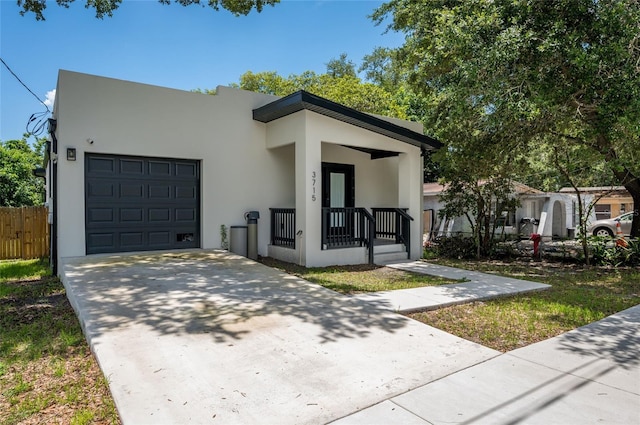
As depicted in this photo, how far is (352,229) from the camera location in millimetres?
9281

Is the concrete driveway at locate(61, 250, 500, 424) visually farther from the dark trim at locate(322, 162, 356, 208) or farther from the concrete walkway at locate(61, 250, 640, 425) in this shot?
the dark trim at locate(322, 162, 356, 208)

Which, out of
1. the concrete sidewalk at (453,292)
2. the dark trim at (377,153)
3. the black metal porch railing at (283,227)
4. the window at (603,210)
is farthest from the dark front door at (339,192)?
the window at (603,210)

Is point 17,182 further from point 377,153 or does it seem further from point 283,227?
point 377,153

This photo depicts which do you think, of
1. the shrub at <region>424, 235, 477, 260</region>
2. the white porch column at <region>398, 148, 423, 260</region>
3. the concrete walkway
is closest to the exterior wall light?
the concrete walkway

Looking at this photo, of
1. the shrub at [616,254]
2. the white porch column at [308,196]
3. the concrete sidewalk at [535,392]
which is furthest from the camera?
the shrub at [616,254]

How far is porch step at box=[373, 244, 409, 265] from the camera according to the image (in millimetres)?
9531

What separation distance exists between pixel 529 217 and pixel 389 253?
12.4 metres

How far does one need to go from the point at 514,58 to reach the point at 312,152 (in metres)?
4.06

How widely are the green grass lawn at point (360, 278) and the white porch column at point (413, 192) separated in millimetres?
1929

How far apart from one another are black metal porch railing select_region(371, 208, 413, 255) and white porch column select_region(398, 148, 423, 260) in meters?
0.22

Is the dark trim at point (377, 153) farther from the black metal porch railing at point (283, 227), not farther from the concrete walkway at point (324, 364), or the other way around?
the concrete walkway at point (324, 364)

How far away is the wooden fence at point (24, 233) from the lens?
10.7 metres

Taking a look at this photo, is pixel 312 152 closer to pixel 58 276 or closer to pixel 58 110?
pixel 58 110

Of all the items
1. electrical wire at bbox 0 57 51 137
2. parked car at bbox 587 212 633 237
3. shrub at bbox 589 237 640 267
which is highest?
electrical wire at bbox 0 57 51 137
